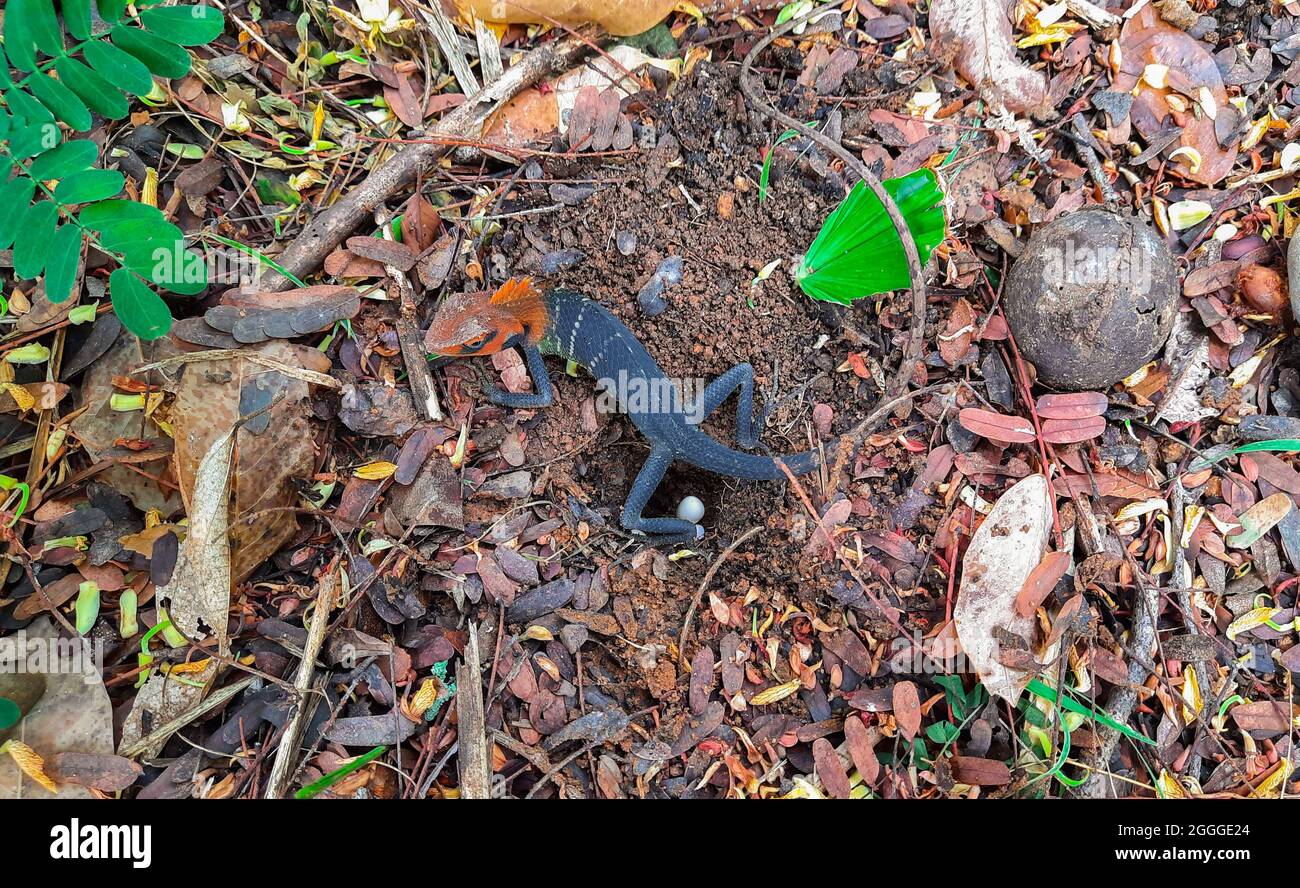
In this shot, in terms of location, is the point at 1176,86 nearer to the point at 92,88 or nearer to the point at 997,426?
the point at 997,426

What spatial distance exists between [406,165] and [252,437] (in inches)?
57.7

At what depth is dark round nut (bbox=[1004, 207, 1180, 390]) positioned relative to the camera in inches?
123

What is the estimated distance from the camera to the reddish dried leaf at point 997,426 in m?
3.37

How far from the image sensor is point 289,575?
3.43 meters

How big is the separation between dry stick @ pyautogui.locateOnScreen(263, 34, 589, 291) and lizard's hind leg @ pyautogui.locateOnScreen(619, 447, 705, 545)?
1.81m

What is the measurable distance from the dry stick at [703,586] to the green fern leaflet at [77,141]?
8.23 feet

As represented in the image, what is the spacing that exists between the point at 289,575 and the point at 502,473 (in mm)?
1056

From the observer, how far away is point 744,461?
3574 millimetres

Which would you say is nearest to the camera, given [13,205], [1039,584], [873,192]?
[13,205]

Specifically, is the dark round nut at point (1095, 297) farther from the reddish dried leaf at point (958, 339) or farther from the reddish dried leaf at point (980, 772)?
the reddish dried leaf at point (980, 772)

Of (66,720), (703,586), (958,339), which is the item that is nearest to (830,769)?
(703,586)

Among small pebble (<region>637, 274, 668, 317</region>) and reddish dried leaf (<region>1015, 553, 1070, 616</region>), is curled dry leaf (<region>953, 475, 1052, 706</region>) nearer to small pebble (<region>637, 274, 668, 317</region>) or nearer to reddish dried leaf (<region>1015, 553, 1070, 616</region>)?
reddish dried leaf (<region>1015, 553, 1070, 616</region>)
